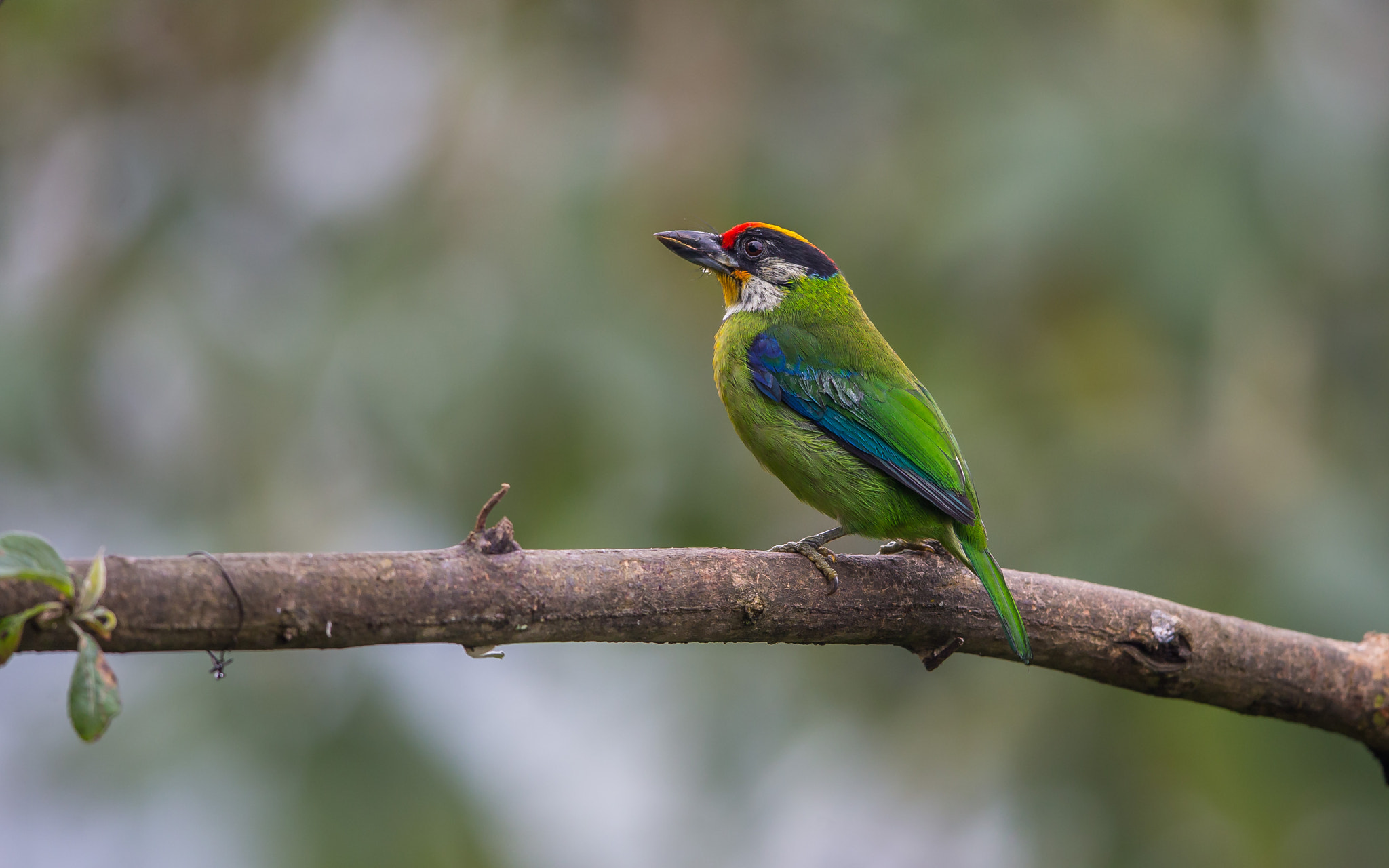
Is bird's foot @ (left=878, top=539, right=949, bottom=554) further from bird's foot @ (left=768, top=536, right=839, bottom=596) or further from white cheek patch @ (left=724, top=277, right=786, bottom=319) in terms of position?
white cheek patch @ (left=724, top=277, right=786, bottom=319)

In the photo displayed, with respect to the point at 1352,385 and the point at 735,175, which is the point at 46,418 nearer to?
the point at 735,175

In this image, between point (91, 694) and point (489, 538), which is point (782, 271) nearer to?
point (489, 538)

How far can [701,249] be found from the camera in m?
4.18

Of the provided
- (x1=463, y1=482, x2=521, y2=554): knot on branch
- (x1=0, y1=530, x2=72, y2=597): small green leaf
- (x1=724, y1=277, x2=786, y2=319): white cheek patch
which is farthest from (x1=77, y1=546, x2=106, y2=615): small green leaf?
(x1=724, y1=277, x2=786, y2=319): white cheek patch

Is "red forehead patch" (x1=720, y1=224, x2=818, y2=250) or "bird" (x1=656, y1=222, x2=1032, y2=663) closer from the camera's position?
"bird" (x1=656, y1=222, x2=1032, y2=663)

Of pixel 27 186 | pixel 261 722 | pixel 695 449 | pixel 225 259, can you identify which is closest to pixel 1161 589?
pixel 695 449

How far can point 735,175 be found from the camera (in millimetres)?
5445

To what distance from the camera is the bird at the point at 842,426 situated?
3.15 metres

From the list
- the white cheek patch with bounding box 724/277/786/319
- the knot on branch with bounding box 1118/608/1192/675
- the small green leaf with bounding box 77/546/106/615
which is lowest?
the knot on branch with bounding box 1118/608/1192/675

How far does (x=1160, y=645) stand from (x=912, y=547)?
699 millimetres

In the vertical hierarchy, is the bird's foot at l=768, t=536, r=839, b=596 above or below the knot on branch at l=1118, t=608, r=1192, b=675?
above

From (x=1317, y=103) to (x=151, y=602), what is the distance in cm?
496

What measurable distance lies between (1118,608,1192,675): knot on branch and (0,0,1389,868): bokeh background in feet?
4.52

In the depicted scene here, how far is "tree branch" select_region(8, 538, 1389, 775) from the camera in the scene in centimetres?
202
